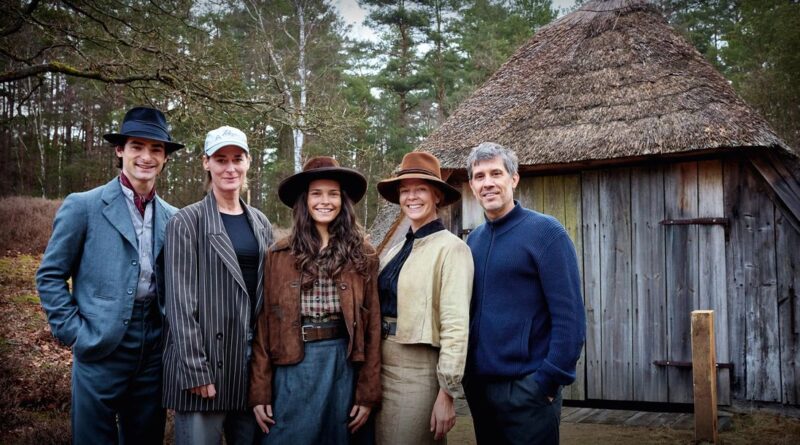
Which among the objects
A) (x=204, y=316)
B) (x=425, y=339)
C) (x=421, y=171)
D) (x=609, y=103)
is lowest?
(x=425, y=339)

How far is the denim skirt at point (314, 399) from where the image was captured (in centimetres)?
257

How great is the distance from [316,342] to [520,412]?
0.98 m

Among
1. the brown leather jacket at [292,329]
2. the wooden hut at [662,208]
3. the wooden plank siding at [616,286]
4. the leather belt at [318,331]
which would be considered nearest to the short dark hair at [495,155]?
the brown leather jacket at [292,329]

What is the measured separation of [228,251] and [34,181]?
19.9 meters

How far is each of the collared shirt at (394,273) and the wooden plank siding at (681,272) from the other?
12.9 ft

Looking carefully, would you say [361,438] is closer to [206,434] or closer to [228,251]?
[206,434]

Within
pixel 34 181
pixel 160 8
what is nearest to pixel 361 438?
pixel 160 8

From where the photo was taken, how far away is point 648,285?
586 cm

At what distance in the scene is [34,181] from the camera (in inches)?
741

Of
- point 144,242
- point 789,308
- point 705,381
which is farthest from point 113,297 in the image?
point 789,308

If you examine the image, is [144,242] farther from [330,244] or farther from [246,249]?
[330,244]

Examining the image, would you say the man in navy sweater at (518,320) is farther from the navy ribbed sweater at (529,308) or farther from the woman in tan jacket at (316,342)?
the woman in tan jacket at (316,342)

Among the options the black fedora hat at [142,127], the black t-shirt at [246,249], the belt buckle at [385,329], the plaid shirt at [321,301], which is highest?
the black fedora hat at [142,127]

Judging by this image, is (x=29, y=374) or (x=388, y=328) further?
(x=29, y=374)
